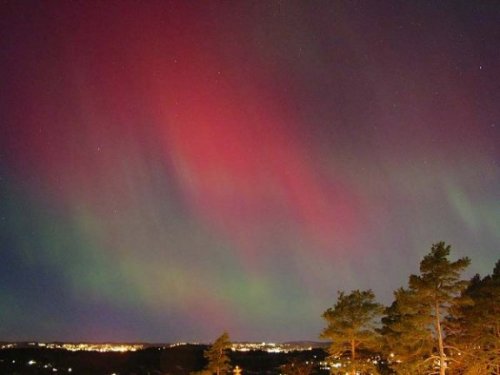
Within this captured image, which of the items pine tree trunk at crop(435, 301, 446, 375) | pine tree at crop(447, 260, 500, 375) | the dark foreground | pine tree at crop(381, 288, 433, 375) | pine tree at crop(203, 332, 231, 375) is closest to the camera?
pine tree trunk at crop(435, 301, 446, 375)

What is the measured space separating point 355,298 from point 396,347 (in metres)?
3.56

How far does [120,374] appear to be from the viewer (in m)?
149

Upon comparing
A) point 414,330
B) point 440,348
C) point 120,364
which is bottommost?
point 440,348

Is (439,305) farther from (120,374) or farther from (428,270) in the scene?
(120,374)

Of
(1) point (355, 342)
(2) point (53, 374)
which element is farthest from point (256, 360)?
(1) point (355, 342)

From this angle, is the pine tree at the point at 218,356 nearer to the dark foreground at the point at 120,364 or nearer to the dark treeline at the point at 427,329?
the dark treeline at the point at 427,329

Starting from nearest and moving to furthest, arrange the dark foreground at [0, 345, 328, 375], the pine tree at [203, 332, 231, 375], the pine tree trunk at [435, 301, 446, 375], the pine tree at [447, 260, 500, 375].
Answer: the pine tree trunk at [435, 301, 446, 375] < the pine tree at [447, 260, 500, 375] < the pine tree at [203, 332, 231, 375] < the dark foreground at [0, 345, 328, 375]

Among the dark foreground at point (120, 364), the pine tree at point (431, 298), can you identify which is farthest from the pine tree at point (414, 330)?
the dark foreground at point (120, 364)

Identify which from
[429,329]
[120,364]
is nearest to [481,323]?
[429,329]

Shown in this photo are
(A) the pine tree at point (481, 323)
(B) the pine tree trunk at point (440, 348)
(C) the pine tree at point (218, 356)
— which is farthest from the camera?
(C) the pine tree at point (218, 356)

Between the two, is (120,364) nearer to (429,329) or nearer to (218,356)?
(218,356)

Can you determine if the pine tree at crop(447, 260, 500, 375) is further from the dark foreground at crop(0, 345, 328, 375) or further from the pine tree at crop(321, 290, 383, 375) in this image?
the dark foreground at crop(0, 345, 328, 375)

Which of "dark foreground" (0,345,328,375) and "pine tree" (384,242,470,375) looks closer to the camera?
"pine tree" (384,242,470,375)

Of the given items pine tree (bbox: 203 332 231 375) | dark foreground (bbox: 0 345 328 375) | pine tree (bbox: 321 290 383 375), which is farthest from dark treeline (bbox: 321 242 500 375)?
dark foreground (bbox: 0 345 328 375)
